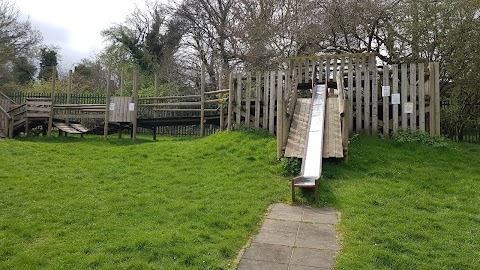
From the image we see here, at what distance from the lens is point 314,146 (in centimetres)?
827

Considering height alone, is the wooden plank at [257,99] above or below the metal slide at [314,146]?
above

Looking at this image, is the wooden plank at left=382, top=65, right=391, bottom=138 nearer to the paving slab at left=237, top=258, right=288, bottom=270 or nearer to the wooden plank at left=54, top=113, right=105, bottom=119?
the paving slab at left=237, top=258, right=288, bottom=270

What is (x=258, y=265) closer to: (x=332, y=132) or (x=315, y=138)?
(x=315, y=138)

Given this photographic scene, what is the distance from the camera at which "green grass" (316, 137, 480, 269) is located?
4430mm

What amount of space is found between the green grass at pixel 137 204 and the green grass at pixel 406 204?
1.28 m

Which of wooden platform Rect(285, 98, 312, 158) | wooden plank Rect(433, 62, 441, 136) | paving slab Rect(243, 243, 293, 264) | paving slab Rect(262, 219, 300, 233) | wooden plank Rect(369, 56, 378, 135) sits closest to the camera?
paving slab Rect(243, 243, 293, 264)

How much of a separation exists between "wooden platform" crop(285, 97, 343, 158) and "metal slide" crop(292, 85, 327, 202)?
218 millimetres

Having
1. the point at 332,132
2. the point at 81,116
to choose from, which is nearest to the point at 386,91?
the point at 332,132

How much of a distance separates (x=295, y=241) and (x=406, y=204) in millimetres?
2414

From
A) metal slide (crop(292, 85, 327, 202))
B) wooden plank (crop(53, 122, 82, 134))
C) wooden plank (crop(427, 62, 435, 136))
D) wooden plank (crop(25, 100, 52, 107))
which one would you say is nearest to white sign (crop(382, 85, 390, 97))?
wooden plank (crop(427, 62, 435, 136))

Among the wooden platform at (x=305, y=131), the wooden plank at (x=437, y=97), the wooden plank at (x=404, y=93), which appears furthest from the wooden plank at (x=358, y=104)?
the wooden plank at (x=437, y=97)

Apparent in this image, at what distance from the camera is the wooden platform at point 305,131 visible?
842 cm

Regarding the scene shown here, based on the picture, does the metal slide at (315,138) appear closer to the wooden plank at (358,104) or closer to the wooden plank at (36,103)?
the wooden plank at (358,104)

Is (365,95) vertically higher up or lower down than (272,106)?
higher up
